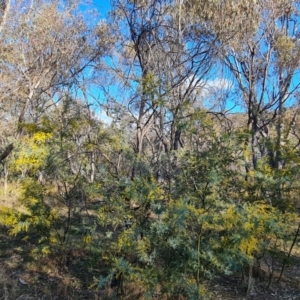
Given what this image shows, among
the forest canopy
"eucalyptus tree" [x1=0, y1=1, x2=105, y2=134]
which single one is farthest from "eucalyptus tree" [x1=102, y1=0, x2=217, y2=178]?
"eucalyptus tree" [x1=0, y1=1, x2=105, y2=134]

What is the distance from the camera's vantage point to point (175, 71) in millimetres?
7258

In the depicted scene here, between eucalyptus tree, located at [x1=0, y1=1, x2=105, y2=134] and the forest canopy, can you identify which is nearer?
the forest canopy

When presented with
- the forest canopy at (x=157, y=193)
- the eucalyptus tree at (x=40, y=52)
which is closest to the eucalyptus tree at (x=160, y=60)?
the forest canopy at (x=157, y=193)

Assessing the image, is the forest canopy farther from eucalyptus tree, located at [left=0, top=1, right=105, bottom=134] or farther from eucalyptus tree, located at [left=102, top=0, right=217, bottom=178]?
eucalyptus tree, located at [left=0, top=1, right=105, bottom=134]

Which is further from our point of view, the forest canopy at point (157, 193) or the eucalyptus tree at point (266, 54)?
the eucalyptus tree at point (266, 54)

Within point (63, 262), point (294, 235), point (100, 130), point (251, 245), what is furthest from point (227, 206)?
point (63, 262)

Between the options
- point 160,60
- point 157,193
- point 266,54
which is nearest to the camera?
point 157,193

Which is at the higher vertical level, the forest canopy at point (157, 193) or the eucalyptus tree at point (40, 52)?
the eucalyptus tree at point (40, 52)

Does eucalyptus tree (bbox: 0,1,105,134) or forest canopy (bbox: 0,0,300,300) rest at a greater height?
eucalyptus tree (bbox: 0,1,105,134)

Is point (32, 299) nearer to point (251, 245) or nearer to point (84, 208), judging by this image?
point (84, 208)

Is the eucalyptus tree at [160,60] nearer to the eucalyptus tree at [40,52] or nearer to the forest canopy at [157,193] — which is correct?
the forest canopy at [157,193]

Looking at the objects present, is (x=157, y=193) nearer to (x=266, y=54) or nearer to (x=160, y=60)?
(x=160, y=60)

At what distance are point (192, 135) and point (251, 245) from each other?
4.78 ft

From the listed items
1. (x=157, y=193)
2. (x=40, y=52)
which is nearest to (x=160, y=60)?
(x=157, y=193)
